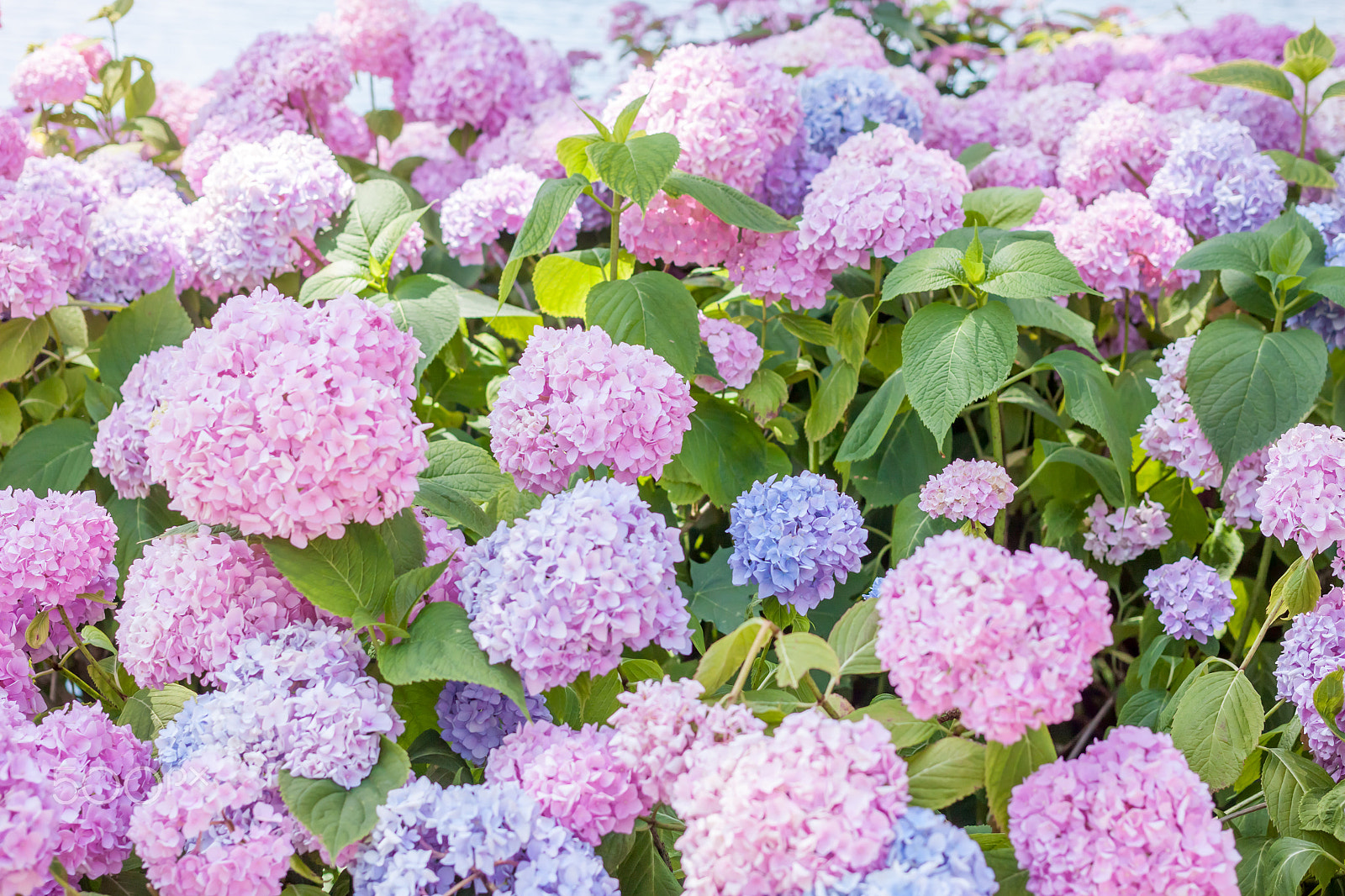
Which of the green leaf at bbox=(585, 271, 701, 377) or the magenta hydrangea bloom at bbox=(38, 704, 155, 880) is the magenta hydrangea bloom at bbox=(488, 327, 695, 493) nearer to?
the green leaf at bbox=(585, 271, 701, 377)

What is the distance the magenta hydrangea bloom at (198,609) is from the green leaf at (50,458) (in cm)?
45

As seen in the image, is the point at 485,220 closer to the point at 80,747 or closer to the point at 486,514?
the point at 486,514

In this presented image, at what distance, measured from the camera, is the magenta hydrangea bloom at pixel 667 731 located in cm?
64

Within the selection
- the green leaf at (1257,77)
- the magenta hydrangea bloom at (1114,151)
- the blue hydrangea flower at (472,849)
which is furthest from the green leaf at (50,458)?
the green leaf at (1257,77)

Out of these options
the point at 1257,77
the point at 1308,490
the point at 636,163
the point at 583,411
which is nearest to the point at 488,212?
the point at 636,163

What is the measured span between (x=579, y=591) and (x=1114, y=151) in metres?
1.20

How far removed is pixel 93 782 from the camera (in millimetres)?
697

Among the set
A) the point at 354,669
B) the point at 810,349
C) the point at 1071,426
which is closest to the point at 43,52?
the point at 810,349

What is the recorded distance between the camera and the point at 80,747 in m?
0.72

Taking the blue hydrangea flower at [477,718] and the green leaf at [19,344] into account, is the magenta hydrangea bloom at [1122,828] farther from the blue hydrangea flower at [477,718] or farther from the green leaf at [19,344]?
the green leaf at [19,344]

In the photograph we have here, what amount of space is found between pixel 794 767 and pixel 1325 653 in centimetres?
52

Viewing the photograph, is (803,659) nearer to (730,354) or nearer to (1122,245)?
(730,354)

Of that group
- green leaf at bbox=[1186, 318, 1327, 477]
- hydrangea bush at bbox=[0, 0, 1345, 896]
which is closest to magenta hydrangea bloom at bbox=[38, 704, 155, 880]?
hydrangea bush at bbox=[0, 0, 1345, 896]

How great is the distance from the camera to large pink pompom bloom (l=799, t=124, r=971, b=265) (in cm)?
108
